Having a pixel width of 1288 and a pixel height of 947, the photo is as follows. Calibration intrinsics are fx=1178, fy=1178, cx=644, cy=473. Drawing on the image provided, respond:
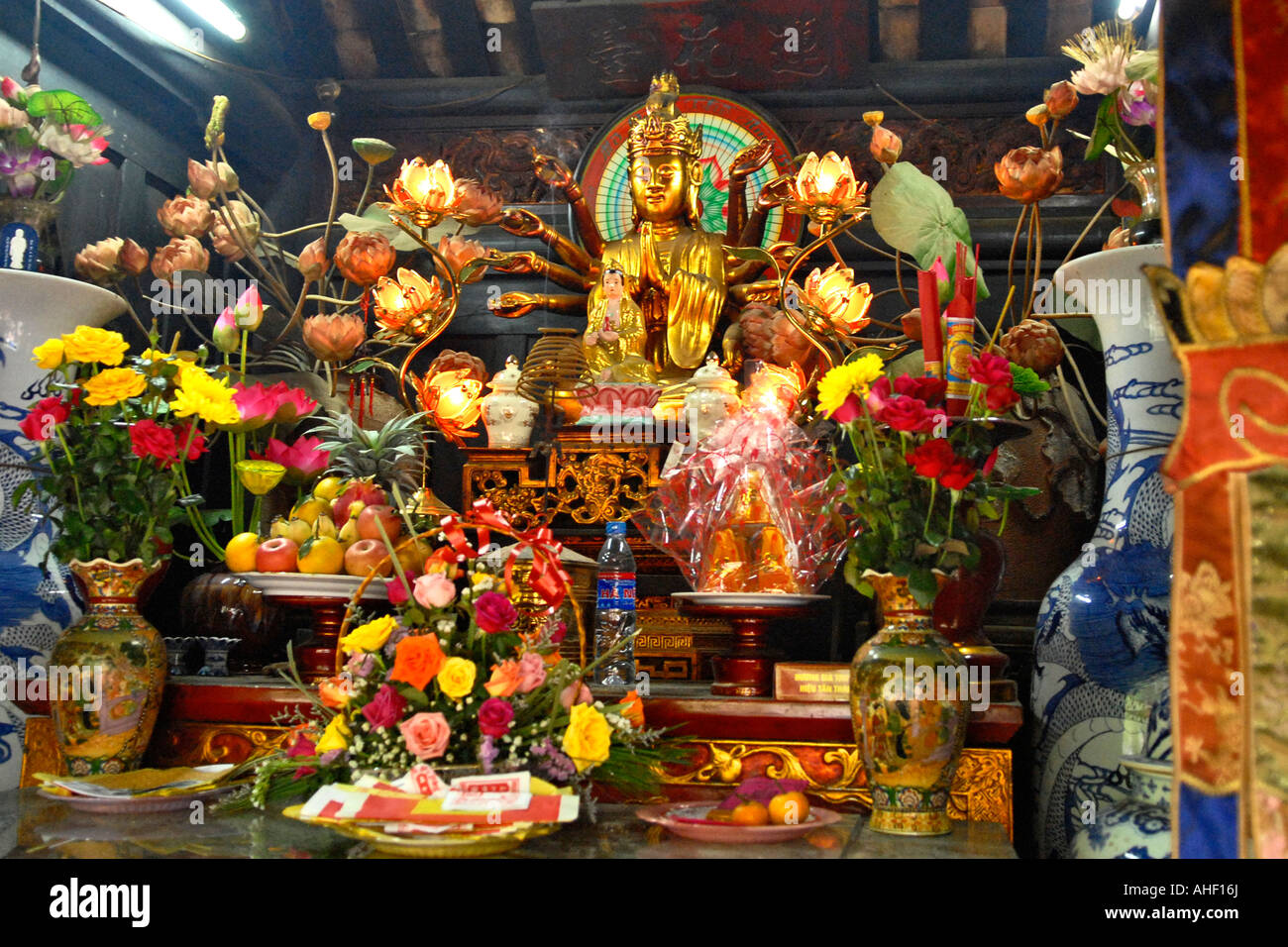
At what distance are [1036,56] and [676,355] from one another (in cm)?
145

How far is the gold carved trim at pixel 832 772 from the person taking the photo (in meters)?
1.84

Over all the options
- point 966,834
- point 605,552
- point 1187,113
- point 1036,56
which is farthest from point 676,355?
point 1187,113

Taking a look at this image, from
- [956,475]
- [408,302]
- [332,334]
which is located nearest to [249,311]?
[332,334]

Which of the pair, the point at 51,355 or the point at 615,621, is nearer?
the point at 51,355

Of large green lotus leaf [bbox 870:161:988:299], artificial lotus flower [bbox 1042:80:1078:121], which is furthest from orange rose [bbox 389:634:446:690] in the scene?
artificial lotus flower [bbox 1042:80:1078:121]

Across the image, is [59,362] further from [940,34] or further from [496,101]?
[940,34]

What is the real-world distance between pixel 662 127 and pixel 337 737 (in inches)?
79.9

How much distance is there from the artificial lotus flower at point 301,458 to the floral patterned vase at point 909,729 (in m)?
1.27

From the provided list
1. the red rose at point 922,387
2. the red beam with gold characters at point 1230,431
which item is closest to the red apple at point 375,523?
the red rose at point 922,387

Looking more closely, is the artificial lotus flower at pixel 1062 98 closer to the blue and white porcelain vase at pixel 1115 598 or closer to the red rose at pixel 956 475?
the blue and white porcelain vase at pixel 1115 598

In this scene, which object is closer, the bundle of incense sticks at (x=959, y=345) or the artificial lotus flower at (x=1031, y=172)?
the bundle of incense sticks at (x=959, y=345)

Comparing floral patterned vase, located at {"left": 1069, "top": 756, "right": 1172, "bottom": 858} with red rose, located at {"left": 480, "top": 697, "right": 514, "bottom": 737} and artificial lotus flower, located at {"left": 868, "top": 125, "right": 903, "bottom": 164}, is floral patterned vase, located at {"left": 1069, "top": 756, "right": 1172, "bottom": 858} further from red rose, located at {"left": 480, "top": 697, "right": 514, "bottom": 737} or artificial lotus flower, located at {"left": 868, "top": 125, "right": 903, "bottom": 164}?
artificial lotus flower, located at {"left": 868, "top": 125, "right": 903, "bottom": 164}

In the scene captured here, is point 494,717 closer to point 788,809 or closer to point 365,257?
point 788,809

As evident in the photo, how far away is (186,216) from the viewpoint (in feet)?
9.53
